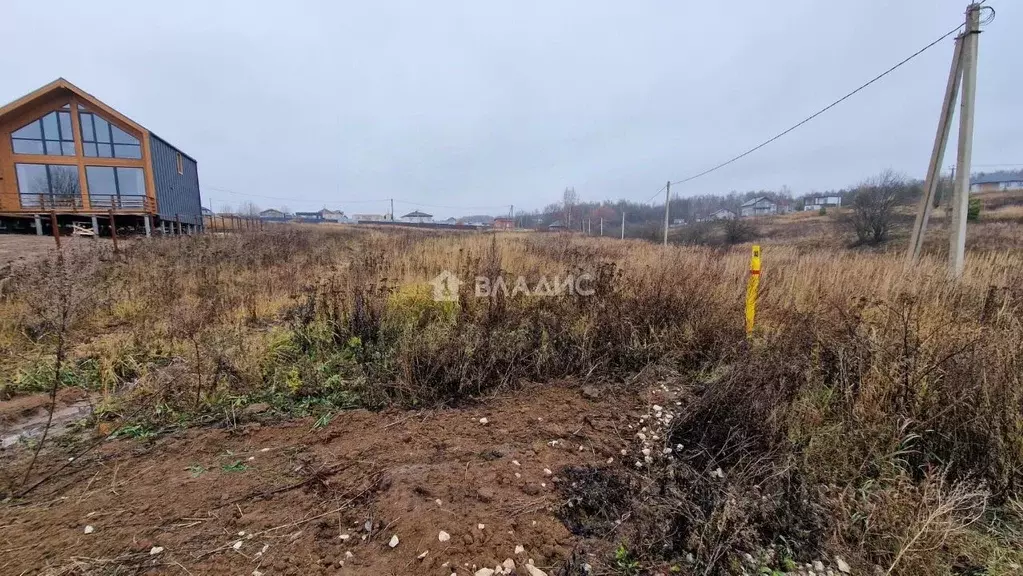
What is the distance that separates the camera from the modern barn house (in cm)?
1673

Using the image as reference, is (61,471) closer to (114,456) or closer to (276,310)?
(114,456)

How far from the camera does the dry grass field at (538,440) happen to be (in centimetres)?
177

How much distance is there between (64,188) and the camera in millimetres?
17625

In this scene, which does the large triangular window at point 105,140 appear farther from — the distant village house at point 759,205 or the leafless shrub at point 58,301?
the distant village house at point 759,205

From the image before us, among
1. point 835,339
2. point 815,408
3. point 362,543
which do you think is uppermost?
point 835,339

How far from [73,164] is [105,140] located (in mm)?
1685

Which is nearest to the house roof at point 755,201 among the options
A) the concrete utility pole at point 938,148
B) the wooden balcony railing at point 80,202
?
the concrete utility pole at point 938,148

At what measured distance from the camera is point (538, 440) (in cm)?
266

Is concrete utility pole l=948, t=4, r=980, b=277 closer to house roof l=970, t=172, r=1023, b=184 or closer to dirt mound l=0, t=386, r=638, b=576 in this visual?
dirt mound l=0, t=386, r=638, b=576

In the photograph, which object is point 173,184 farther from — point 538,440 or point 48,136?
point 538,440

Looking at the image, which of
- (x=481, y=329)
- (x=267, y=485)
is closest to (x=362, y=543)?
(x=267, y=485)

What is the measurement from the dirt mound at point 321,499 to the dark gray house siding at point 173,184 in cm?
2232

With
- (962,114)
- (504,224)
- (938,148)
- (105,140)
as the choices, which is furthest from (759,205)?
(105,140)

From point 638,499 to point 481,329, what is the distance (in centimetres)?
248
